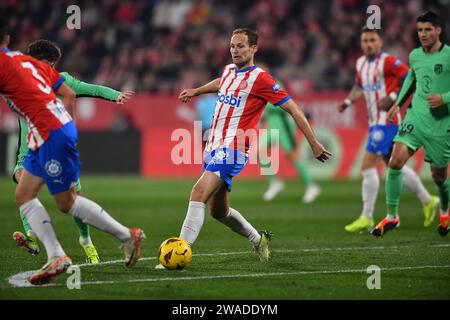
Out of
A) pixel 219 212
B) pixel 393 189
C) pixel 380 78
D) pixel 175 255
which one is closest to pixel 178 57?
pixel 380 78

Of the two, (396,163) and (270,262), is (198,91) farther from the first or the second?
(396,163)

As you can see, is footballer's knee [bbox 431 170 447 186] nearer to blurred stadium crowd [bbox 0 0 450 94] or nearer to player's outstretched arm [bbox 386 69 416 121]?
player's outstretched arm [bbox 386 69 416 121]

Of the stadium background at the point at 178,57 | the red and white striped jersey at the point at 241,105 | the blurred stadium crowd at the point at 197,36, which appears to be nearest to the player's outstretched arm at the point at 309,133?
the red and white striped jersey at the point at 241,105

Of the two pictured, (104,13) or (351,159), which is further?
(104,13)

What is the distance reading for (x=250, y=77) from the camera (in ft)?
25.7

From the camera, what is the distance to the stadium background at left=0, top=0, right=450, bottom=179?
21.2 m

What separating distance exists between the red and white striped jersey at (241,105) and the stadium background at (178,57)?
12.5m

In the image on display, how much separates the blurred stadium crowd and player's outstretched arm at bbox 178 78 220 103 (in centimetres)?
1340

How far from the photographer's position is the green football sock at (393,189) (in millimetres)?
10242

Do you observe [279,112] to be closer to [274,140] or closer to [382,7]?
[274,140]

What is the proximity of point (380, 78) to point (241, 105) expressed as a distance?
4.13 metres

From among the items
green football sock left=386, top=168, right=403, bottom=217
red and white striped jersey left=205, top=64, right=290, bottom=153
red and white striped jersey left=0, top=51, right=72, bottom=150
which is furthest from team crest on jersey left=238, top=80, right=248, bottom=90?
green football sock left=386, top=168, right=403, bottom=217
